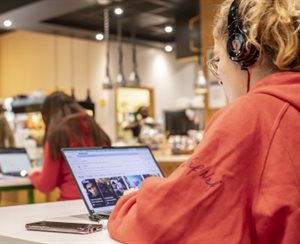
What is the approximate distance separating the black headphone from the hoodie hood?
6cm

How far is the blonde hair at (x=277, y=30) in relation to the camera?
3.43ft

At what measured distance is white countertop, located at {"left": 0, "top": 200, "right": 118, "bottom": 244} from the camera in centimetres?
123

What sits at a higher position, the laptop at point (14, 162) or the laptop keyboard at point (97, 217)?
the laptop keyboard at point (97, 217)

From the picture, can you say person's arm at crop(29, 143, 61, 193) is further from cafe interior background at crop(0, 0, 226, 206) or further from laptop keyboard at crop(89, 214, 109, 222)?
cafe interior background at crop(0, 0, 226, 206)

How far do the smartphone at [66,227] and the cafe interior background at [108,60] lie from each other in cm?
472

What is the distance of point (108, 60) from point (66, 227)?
26.7ft

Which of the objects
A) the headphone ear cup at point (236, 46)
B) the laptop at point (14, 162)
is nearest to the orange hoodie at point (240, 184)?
the headphone ear cup at point (236, 46)

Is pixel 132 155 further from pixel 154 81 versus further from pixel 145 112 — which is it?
pixel 154 81

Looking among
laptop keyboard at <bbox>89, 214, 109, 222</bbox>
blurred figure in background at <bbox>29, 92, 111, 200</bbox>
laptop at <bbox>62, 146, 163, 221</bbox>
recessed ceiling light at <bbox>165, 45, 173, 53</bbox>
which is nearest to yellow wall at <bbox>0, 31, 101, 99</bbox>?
recessed ceiling light at <bbox>165, 45, 173, 53</bbox>

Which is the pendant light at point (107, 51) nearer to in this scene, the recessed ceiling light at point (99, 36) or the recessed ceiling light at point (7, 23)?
the recessed ceiling light at point (99, 36)

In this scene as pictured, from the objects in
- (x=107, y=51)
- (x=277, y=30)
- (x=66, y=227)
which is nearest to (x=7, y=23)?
(x=107, y=51)

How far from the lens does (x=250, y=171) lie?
100cm

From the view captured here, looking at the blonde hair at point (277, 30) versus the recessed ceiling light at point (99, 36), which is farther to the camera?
the recessed ceiling light at point (99, 36)

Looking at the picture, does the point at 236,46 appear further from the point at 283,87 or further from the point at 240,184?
the point at 240,184
